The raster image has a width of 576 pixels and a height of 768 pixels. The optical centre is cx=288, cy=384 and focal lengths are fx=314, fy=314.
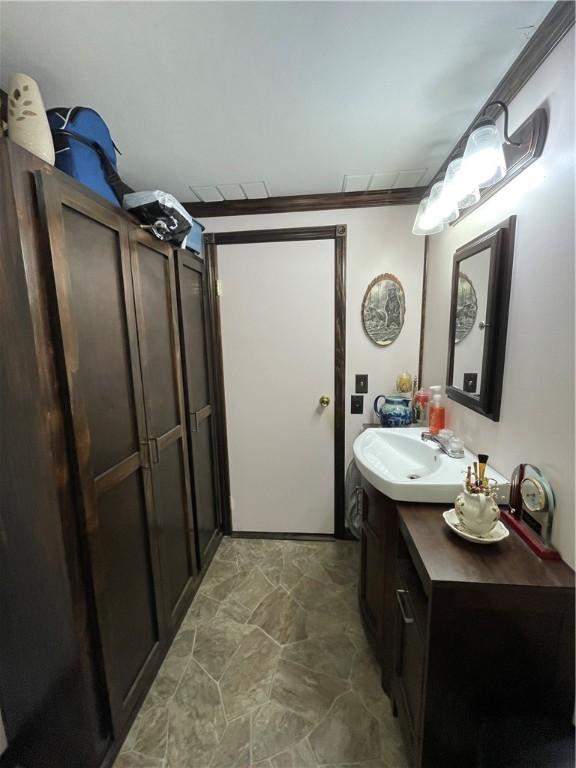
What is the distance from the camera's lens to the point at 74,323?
0.95 metres

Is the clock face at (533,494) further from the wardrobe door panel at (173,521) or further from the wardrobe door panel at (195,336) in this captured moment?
the wardrobe door panel at (195,336)

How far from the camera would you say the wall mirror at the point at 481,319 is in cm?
115

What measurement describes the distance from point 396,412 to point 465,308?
27.2 inches

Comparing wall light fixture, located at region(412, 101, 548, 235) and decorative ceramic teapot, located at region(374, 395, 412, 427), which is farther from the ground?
wall light fixture, located at region(412, 101, 548, 235)

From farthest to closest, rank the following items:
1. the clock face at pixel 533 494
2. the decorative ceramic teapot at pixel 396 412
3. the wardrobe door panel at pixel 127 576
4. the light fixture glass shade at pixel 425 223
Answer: the decorative ceramic teapot at pixel 396 412, the light fixture glass shade at pixel 425 223, the wardrobe door panel at pixel 127 576, the clock face at pixel 533 494

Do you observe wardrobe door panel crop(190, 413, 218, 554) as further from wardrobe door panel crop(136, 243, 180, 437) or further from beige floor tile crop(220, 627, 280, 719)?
beige floor tile crop(220, 627, 280, 719)

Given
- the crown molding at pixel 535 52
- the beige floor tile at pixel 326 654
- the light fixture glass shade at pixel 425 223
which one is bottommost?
the beige floor tile at pixel 326 654

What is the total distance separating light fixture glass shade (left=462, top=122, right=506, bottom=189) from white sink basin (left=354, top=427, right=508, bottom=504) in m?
1.05

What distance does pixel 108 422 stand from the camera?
3.66 feet

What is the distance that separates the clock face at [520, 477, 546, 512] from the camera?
2.94ft

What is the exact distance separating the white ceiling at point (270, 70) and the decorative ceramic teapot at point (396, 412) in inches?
50.1

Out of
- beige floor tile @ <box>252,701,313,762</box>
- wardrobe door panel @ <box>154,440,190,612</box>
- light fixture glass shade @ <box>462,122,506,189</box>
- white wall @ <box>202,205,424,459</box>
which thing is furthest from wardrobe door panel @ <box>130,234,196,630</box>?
light fixture glass shade @ <box>462,122,506,189</box>

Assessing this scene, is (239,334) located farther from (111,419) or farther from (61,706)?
(61,706)

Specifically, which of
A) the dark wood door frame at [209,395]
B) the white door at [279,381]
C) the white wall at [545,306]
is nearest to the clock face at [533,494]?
the white wall at [545,306]
